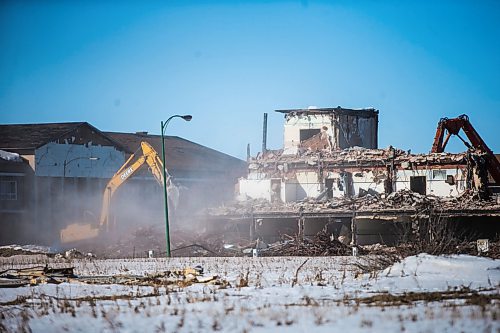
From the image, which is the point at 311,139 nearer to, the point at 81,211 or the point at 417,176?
the point at 417,176

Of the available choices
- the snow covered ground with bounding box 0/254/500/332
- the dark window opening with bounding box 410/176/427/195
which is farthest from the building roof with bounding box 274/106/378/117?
the snow covered ground with bounding box 0/254/500/332

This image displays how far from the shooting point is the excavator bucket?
133 feet

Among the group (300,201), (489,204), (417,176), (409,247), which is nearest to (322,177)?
(300,201)

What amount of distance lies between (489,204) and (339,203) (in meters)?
8.56

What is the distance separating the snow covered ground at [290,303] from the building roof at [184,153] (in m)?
39.0

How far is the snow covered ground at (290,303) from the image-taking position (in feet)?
41.6

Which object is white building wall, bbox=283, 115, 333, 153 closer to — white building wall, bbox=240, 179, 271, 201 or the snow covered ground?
white building wall, bbox=240, 179, 271, 201

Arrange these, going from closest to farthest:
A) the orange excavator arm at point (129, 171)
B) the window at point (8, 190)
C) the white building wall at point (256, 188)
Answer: the orange excavator arm at point (129, 171) < the window at point (8, 190) < the white building wall at point (256, 188)

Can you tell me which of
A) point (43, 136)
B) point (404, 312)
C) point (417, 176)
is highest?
point (43, 136)

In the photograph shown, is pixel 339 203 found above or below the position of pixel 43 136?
below

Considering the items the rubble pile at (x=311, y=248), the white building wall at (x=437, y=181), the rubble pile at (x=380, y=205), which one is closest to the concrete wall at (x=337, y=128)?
the white building wall at (x=437, y=181)

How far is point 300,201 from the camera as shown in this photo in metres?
49.2

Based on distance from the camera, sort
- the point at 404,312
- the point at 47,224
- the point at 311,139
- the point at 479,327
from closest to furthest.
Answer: the point at 479,327
the point at 404,312
the point at 47,224
the point at 311,139

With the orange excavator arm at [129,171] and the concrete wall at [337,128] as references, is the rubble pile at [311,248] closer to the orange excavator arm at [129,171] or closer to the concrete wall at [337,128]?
the orange excavator arm at [129,171]
